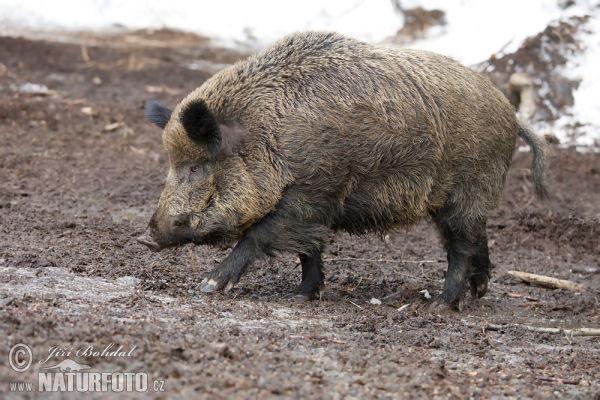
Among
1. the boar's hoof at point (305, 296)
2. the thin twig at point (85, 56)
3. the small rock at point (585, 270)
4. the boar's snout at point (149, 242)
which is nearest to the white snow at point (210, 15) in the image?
the thin twig at point (85, 56)

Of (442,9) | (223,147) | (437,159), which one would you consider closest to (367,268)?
(437,159)

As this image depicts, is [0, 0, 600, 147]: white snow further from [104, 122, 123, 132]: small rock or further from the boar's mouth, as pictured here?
the boar's mouth

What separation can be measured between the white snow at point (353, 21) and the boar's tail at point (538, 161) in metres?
5.21

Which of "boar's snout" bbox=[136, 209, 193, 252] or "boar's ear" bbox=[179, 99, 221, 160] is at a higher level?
"boar's ear" bbox=[179, 99, 221, 160]

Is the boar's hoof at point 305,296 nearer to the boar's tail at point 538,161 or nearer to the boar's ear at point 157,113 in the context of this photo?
the boar's ear at point 157,113

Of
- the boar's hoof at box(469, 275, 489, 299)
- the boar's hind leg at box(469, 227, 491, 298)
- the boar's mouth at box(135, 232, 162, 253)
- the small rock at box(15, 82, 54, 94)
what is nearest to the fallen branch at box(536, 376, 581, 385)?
the boar's hind leg at box(469, 227, 491, 298)

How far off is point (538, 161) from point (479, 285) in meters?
1.37

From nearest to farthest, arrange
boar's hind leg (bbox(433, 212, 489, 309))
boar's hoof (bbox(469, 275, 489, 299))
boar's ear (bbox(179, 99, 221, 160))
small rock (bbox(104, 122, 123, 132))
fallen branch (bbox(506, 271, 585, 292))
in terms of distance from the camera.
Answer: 1. boar's ear (bbox(179, 99, 221, 160))
2. boar's hind leg (bbox(433, 212, 489, 309))
3. boar's hoof (bbox(469, 275, 489, 299))
4. fallen branch (bbox(506, 271, 585, 292))
5. small rock (bbox(104, 122, 123, 132))

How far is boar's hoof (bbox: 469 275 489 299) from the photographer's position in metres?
7.64

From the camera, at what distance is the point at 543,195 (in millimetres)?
7715

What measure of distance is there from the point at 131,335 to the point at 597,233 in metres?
7.26

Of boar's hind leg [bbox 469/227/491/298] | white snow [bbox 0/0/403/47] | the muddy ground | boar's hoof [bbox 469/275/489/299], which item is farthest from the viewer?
white snow [bbox 0/0/403/47]

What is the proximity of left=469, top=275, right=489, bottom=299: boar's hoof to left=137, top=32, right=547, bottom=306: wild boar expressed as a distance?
0.64m

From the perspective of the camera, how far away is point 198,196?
6.30 m
